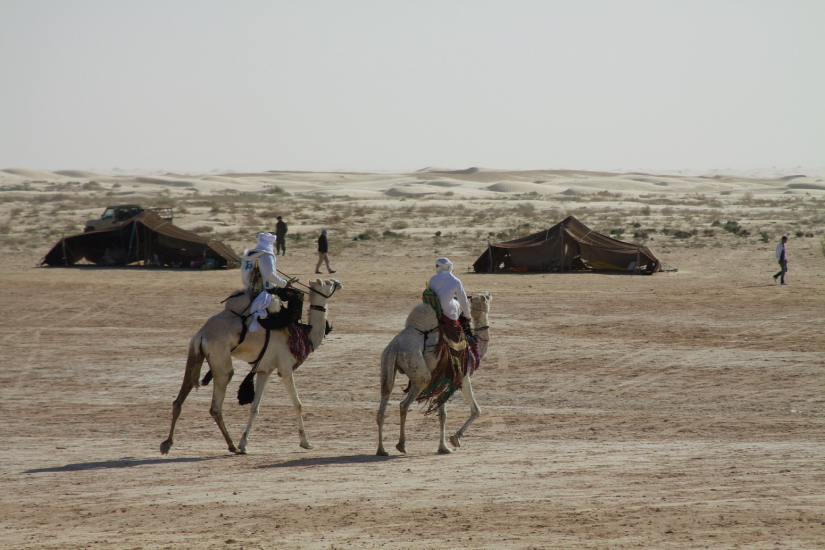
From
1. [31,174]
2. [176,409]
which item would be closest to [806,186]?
[176,409]

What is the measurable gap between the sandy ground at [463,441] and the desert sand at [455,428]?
0.12 ft

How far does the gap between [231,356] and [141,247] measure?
859 inches

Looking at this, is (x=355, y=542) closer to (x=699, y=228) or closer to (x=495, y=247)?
(x=495, y=247)

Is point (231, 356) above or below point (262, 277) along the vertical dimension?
below

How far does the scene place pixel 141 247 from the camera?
1156 inches

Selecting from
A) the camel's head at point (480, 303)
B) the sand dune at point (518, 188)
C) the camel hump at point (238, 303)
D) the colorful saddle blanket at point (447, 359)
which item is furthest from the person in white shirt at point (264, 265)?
the sand dune at point (518, 188)

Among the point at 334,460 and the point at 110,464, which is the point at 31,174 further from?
the point at 334,460

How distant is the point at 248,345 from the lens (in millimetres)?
9281

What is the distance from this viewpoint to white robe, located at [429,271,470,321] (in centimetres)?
934

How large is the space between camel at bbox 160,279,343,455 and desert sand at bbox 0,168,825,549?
0.43 meters

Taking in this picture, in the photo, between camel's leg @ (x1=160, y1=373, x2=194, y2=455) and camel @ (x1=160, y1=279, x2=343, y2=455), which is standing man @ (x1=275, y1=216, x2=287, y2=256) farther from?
camel's leg @ (x1=160, y1=373, x2=194, y2=455)

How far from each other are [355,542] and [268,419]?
5.17 metres

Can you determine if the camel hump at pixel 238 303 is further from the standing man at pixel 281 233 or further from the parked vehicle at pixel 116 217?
the parked vehicle at pixel 116 217

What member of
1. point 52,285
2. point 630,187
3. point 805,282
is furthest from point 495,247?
point 630,187
